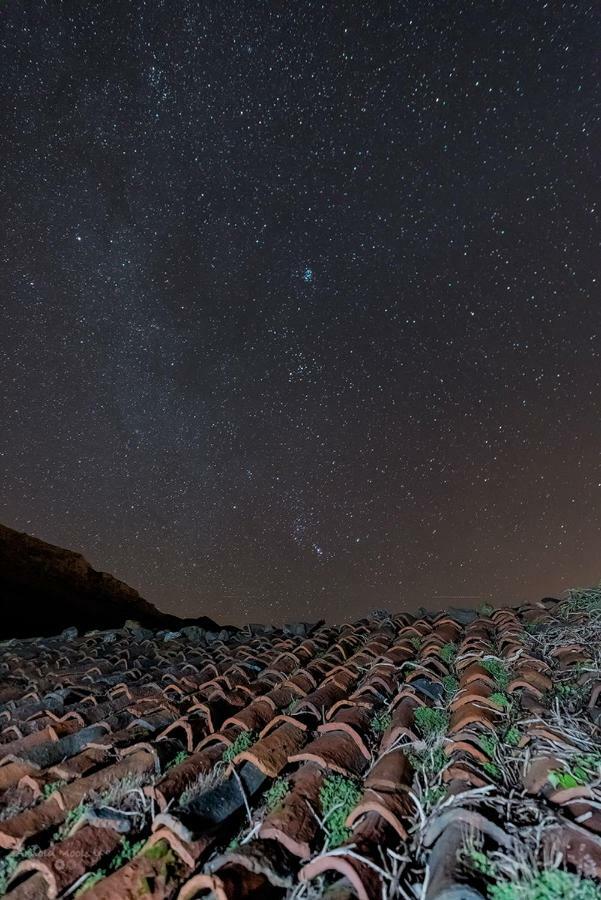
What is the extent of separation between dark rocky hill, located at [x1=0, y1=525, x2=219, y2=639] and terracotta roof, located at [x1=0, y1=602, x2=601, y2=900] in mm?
12456

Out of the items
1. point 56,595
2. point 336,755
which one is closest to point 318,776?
point 336,755

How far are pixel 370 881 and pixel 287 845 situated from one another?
404 mm

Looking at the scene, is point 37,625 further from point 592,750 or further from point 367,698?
point 592,750

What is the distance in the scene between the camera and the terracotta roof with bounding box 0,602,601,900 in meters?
1.77

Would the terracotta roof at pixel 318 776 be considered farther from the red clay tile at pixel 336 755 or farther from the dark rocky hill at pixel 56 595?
the dark rocky hill at pixel 56 595

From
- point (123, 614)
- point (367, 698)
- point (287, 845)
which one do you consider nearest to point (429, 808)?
point (287, 845)

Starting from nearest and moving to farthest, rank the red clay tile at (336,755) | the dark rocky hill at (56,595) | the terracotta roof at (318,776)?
the terracotta roof at (318,776) → the red clay tile at (336,755) → the dark rocky hill at (56,595)

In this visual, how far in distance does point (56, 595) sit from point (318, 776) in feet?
Answer: 60.0

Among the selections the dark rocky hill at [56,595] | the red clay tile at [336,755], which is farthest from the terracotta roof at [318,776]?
the dark rocky hill at [56,595]

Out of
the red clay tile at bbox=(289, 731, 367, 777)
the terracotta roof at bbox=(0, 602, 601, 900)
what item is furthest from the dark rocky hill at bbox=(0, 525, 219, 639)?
the red clay tile at bbox=(289, 731, 367, 777)

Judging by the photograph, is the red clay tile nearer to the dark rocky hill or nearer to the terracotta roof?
the terracotta roof

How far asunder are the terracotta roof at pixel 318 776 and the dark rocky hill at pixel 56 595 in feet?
40.9

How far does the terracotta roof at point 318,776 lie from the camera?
177cm

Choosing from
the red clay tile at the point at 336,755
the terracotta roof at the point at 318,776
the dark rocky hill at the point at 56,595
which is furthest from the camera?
the dark rocky hill at the point at 56,595
